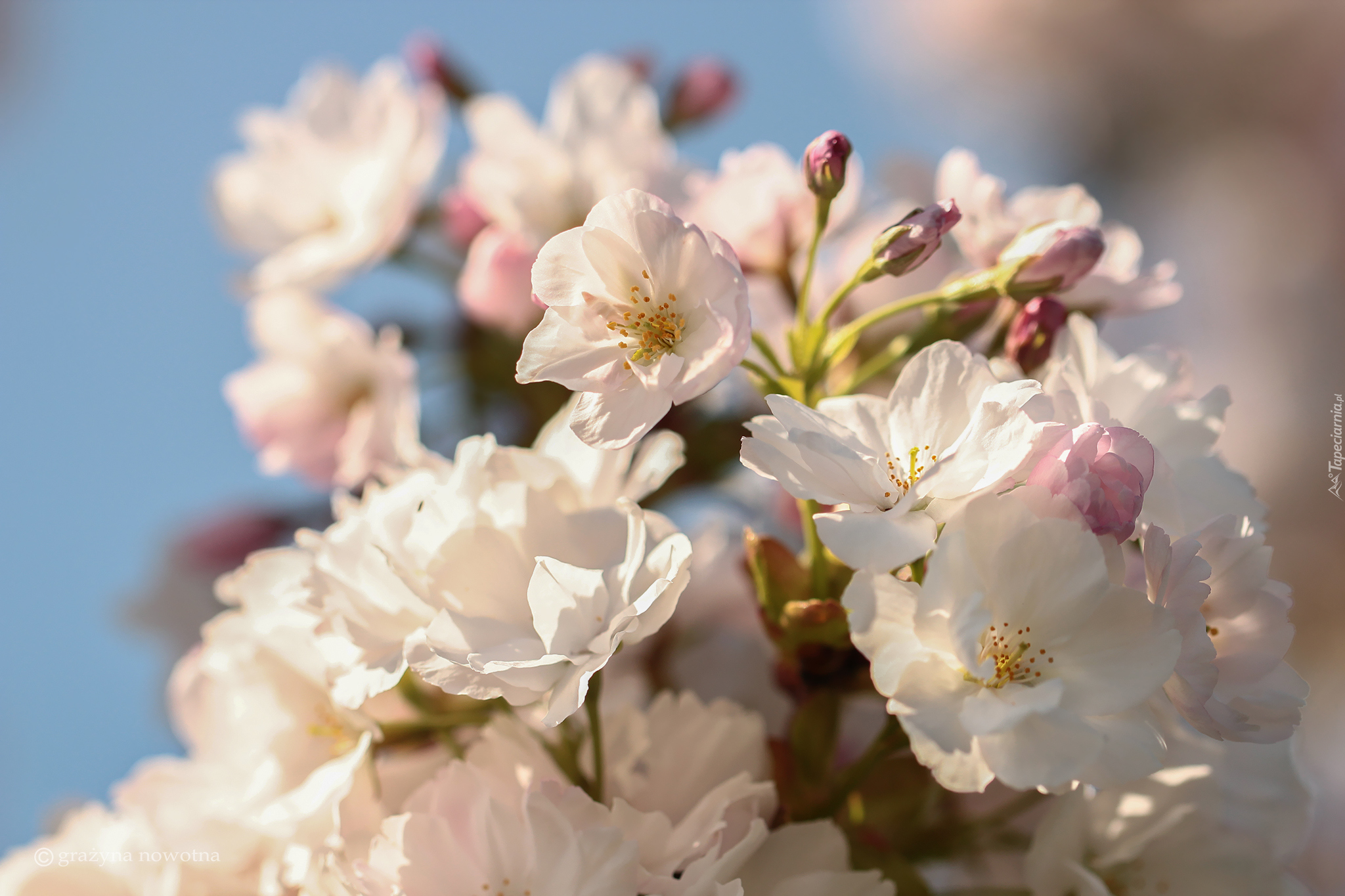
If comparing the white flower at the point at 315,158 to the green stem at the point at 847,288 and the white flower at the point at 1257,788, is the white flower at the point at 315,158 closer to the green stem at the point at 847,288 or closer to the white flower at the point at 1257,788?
the green stem at the point at 847,288

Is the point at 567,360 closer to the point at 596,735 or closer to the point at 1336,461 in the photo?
the point at 596,735

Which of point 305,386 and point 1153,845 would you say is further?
point 305,386

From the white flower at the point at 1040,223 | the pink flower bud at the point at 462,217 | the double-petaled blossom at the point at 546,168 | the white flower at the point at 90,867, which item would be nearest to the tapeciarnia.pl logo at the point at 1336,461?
the white flower at the point at 1040,223

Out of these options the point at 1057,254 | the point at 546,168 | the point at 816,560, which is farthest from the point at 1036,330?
the point at 546,168

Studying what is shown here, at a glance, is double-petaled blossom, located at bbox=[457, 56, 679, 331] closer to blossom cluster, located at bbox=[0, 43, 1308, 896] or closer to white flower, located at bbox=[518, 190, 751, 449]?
blossom cluster, located at bbox=[0, 43, 1308, 896]

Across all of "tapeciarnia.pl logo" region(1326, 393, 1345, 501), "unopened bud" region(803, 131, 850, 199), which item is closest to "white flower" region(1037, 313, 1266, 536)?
"unopened bud" region(803, 131, 850, 199)

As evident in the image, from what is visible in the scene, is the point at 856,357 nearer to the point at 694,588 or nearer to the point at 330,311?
the point at 694,588
